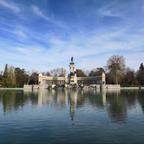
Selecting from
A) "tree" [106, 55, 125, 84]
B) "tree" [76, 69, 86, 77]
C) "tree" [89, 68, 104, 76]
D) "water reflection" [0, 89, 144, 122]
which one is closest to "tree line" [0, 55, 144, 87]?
"tree" [106, 55, 125, 84]

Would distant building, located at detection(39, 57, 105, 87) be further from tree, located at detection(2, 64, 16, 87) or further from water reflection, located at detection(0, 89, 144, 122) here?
water reflection, located at detection(0, 89, 144, 122)

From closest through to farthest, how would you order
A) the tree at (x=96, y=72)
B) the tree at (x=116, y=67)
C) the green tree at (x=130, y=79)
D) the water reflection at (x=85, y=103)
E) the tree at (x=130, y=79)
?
the water reflection at (x=85, y=103) < the tree at (x=116, y=67) < the green tree at (x=130, y=79) < the tree at (x=130, y=79) < the tree at (x=96, y=72)

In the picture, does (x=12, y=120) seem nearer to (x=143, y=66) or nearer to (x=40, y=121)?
(x=40, y=121)

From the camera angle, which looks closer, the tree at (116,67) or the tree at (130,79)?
the tree at (116,67)

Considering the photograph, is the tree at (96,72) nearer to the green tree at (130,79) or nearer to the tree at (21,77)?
the green tree at (130,79)

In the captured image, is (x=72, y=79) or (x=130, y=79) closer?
(x=72, y=79)

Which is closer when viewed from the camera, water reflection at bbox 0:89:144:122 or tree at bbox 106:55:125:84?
water reflection at bbox 0:89:144:122

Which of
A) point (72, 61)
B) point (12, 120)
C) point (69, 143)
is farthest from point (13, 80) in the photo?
point (69, 143)

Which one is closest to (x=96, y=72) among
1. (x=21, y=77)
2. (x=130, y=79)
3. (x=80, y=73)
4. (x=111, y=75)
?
A: (x=80, y=73)

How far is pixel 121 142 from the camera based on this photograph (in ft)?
31.0

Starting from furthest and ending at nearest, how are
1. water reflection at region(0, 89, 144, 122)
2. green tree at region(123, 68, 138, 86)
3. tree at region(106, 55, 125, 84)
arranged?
1. green tree at region(123, 68, 138, 86)
2. tree at region(106, 55, 125, 84)
3. water reflection at region(0, 89, 144, 122)

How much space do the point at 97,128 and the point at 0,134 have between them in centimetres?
600


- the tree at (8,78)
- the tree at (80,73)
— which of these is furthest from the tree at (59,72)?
the tree at (8,78)

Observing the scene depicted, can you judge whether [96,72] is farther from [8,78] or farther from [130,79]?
[8,78]
